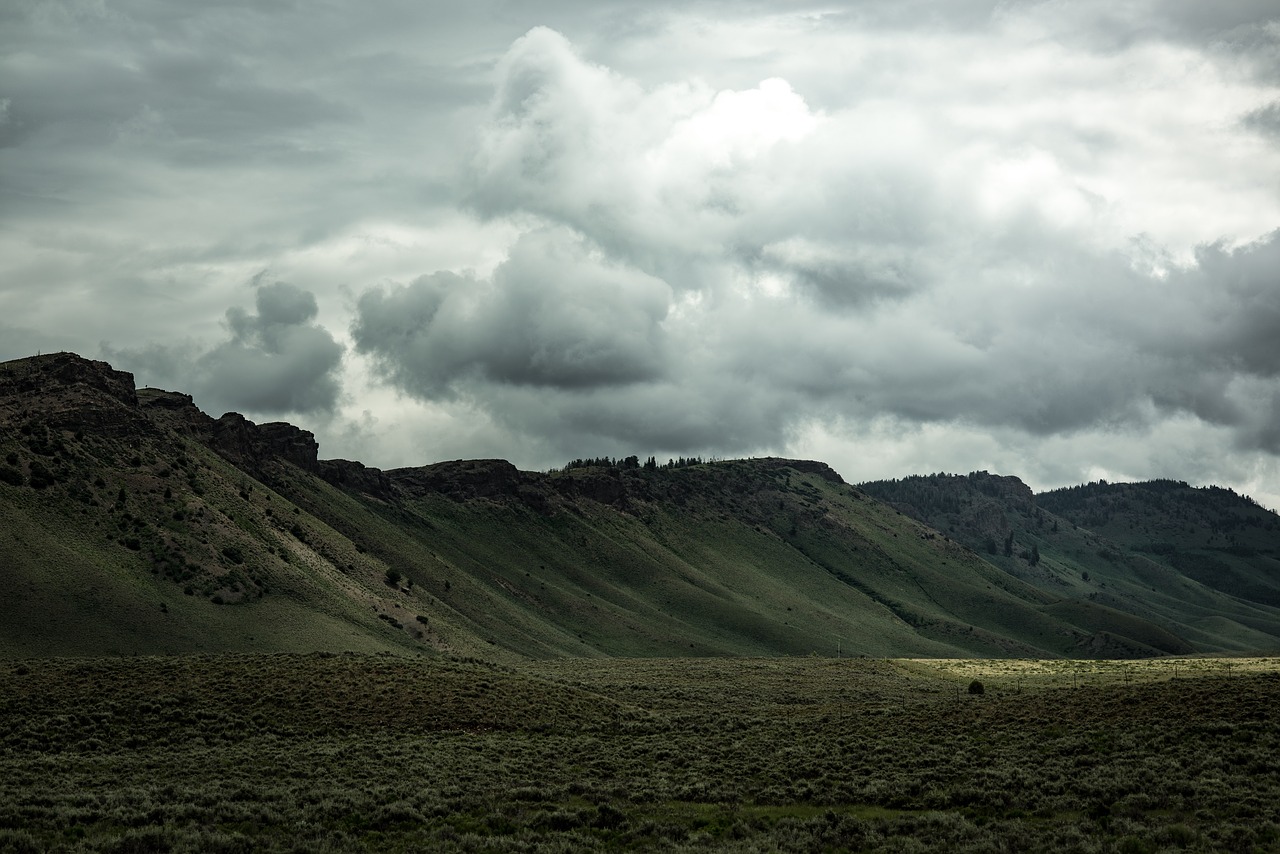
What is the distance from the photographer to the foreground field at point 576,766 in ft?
120

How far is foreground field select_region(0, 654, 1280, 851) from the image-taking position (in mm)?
36562

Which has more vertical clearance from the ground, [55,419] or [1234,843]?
[55,419]

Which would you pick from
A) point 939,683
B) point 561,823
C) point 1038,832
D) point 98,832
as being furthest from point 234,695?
point 939,683

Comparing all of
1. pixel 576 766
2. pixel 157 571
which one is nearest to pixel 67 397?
pixel 157 571

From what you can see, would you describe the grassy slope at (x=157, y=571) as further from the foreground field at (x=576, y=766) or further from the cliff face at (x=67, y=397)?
the foreground field at (x=576, y=766)

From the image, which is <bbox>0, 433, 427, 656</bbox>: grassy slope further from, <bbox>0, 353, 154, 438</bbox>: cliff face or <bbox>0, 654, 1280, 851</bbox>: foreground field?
<bbox>0, 654, 1280, 851</bbox>: foreground field

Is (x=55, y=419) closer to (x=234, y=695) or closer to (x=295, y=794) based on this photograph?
(x=234, y=695)

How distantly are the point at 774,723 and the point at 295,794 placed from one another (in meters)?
30.5

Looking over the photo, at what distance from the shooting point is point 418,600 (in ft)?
531

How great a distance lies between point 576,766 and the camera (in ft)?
166

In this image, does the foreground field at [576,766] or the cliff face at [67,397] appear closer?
the foreground field at [576,766]

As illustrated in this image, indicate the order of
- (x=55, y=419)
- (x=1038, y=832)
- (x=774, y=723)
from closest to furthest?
1. (x=1038, y=832)
2. (x=774, y=723)
3. (x=55, y=419)

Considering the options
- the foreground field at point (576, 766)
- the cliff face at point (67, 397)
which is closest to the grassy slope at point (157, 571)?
the cliff face at point (67, 397)

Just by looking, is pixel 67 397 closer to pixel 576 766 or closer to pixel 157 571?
pixel 157 571
